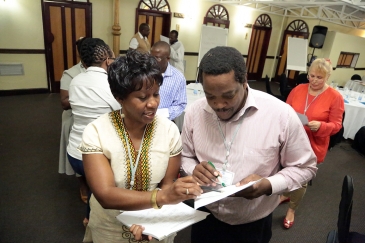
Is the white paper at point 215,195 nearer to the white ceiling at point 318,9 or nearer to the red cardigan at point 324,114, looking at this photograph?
the red cardigan at point 324,114

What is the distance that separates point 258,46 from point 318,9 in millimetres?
2407

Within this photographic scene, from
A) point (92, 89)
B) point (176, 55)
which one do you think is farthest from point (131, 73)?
point (176, 55)

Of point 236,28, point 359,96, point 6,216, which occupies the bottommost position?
point 6,216

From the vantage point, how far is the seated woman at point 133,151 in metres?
0.96

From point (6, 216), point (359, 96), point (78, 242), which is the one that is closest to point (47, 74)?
point (6, 216)

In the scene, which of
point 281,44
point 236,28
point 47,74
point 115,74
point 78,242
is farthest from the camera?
point 281,44

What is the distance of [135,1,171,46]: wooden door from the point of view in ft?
22.6

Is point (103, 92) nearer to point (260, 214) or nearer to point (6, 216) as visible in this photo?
point (260, 214)

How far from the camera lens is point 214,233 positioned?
1277 mm

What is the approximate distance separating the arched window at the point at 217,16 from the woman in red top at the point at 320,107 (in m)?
6.69

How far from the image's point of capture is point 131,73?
980mm

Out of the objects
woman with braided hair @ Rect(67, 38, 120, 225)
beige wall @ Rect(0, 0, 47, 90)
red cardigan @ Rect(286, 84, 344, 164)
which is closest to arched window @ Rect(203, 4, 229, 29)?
beige wall @ Rect(0, 0, 47, 90)

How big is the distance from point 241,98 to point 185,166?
1.49ft

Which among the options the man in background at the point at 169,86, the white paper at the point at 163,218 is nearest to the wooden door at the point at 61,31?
the man in background at the point at 169,86
